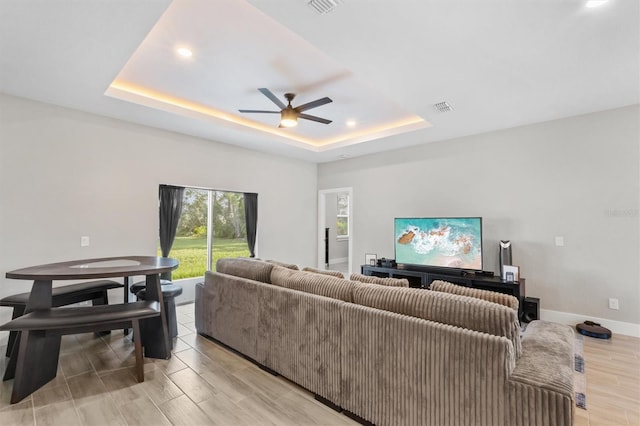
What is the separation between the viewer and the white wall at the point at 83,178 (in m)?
3.27

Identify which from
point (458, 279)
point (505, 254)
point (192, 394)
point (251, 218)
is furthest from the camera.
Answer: point (251, 218)

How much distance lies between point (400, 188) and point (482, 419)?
14.5 ft

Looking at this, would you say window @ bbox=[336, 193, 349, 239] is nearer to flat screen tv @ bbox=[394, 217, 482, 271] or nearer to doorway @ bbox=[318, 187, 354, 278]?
doorway @ bbox=[318, 187, 354, 278]

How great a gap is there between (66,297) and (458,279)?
4760mm

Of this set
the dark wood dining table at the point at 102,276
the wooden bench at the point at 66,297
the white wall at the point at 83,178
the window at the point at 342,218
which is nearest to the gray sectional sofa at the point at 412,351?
the dark wood dining table at the point at 102,276

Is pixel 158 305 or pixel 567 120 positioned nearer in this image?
pixel 158 305

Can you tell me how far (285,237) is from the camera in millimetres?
6246

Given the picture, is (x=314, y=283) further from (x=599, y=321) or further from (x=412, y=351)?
(x=599, y=321)

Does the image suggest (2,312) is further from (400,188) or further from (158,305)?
(400,188)

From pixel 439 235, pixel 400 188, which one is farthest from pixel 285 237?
pixel 439 235

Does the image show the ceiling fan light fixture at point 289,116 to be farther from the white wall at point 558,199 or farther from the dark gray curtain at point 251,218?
the white wall at point 558,199

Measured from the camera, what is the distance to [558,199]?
3.93 m

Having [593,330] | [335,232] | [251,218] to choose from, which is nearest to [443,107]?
[593,330]

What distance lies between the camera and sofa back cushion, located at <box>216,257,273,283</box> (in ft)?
9.14
